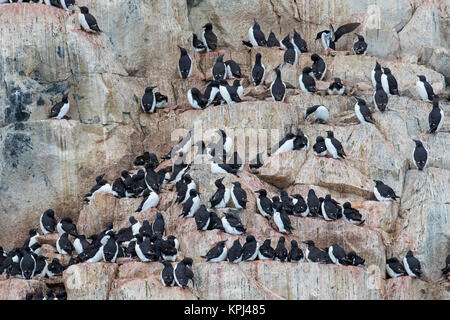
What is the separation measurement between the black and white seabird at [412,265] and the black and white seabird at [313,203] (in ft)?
6.14

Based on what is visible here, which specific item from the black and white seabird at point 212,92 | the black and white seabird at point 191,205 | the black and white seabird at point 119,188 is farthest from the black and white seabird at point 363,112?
the black and white seabird at point 119,188

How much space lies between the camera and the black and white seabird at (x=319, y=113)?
25016 mm

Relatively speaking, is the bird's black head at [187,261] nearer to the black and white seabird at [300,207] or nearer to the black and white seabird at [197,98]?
the black and white seabird at [300,207]

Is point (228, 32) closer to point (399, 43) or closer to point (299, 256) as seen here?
point (399, 43)

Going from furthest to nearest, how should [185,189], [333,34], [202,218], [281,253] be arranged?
[333,34]
[185,189]
[202,218]
[281,253]

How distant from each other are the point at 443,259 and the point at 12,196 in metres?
8.61

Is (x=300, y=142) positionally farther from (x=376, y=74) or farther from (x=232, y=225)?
(x=376, y=74)

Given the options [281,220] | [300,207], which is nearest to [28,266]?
[281,220]

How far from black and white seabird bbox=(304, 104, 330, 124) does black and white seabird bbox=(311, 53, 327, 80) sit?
1.41 m

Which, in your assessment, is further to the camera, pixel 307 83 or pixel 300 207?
pixel 307 83

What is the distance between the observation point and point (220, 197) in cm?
2266

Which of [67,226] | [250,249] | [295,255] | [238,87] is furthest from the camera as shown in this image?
[238,87]

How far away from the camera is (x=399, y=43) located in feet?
93.1

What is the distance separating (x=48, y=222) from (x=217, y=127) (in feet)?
12.8
